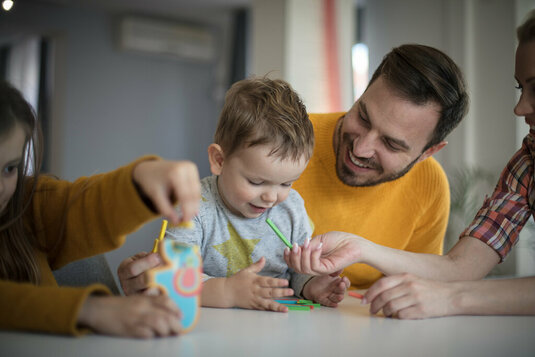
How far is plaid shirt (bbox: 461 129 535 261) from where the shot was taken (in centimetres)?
134

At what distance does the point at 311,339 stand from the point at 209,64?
5855mm

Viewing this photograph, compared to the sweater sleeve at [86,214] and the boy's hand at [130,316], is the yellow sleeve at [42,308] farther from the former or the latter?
the sweater sleeve at [86,214]

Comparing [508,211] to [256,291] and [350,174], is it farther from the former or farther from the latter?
[256,291]

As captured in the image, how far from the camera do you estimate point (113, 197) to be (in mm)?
942

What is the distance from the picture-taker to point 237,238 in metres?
1.36

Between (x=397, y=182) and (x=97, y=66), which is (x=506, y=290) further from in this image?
(x=97, y=66)

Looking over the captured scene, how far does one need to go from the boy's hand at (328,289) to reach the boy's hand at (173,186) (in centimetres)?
54

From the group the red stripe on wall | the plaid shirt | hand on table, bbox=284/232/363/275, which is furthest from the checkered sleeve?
the red stripe on wall

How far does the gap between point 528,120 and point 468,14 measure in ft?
9.18

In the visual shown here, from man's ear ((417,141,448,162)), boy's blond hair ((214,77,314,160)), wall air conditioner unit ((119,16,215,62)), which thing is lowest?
man's ear ((417,141,448,162))

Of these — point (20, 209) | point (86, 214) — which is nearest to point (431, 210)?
point (86, 214)

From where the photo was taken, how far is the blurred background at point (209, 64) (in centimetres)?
364

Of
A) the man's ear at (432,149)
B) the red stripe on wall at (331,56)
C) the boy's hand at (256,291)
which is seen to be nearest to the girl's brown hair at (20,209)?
the boy's hand at (256,291)

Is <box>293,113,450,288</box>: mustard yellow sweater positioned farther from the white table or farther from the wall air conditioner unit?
the wall air conditioner unit
